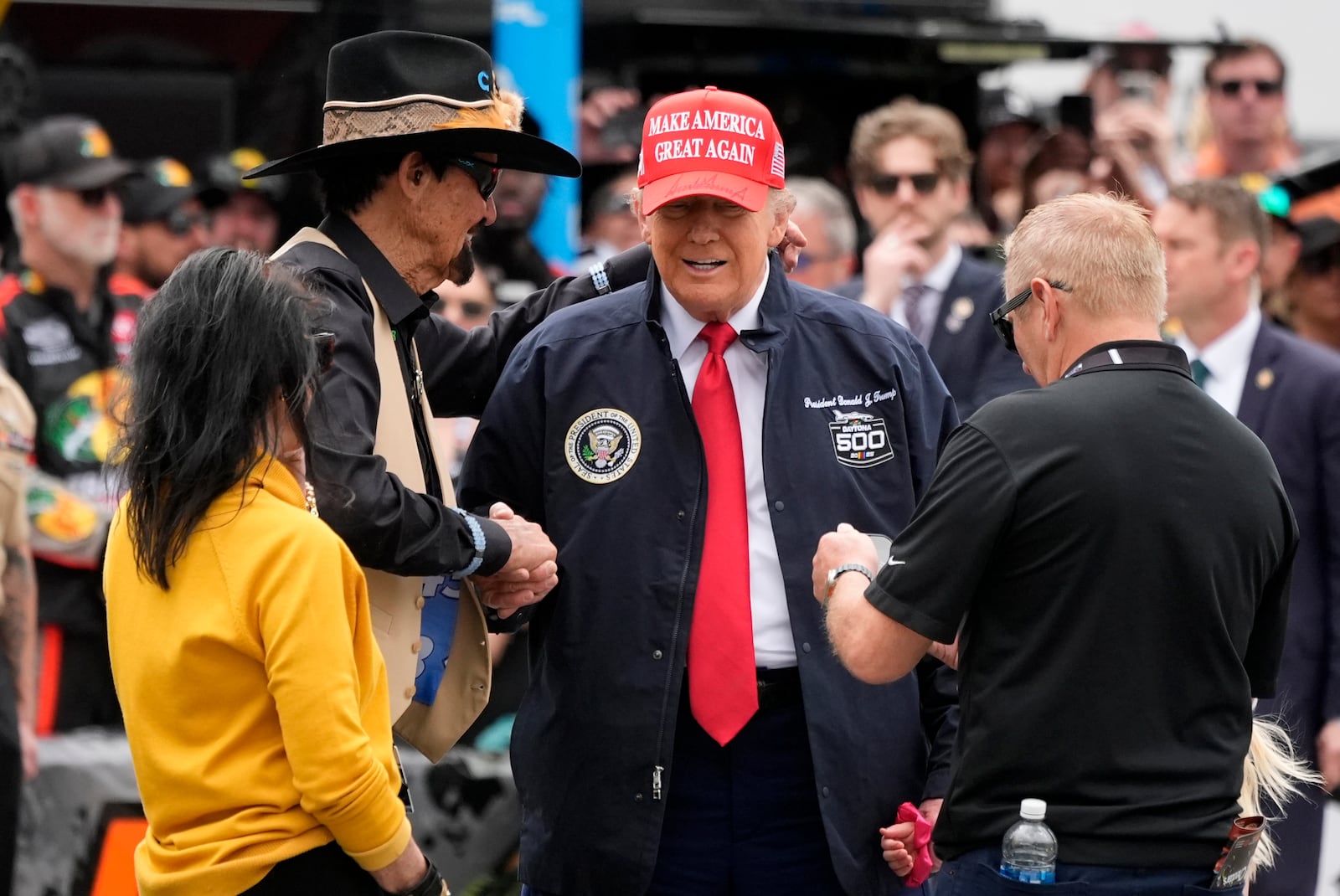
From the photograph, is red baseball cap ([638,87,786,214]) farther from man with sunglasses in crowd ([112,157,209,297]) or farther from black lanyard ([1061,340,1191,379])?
man with sunglasses in crowd ([112,157,209,297])

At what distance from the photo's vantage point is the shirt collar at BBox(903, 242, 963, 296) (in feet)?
21.7

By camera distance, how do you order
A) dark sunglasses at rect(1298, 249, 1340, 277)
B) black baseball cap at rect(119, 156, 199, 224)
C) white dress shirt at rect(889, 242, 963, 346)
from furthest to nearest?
1. black baseball cap at rect(119, 156, 199, 224)
2. dark sunglasses at rect(1298, 249, 1340, 277)
3. white dress shirt at rect(889, 242, 963, 346)

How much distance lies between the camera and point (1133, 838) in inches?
118

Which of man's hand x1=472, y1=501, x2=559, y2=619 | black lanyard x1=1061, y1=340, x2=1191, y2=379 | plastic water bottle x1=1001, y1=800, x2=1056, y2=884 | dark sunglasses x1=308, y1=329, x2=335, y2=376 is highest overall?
black lanyard x1=1061, y1=340, x2=1191, y2=379

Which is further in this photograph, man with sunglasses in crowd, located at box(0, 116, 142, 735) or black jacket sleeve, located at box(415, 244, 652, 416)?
man with sunglasses in crowd, located at box(0, 116, 142, 735)

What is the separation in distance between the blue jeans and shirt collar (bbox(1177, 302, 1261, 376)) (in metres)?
2.65

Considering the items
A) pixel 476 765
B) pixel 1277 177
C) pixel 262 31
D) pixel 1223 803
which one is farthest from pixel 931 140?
pixel 1223 803

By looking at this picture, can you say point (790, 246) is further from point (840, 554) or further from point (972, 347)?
point (972, 347)

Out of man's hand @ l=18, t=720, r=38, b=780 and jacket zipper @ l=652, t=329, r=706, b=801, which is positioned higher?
jacket zipper @ l=652, t=329, r=706, b=801

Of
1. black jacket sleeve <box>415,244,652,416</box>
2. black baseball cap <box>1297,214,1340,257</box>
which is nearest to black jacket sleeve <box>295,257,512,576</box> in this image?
black jacket sleeve <box>415,244,652,416</box>

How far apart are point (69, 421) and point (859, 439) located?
3860 millimetres

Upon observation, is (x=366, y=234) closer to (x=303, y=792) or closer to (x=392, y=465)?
(x=392, y=465)

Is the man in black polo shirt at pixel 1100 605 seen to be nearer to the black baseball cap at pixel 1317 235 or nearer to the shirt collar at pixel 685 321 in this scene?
the shirt collar at pixel 685 321

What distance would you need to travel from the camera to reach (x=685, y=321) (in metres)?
3.79
